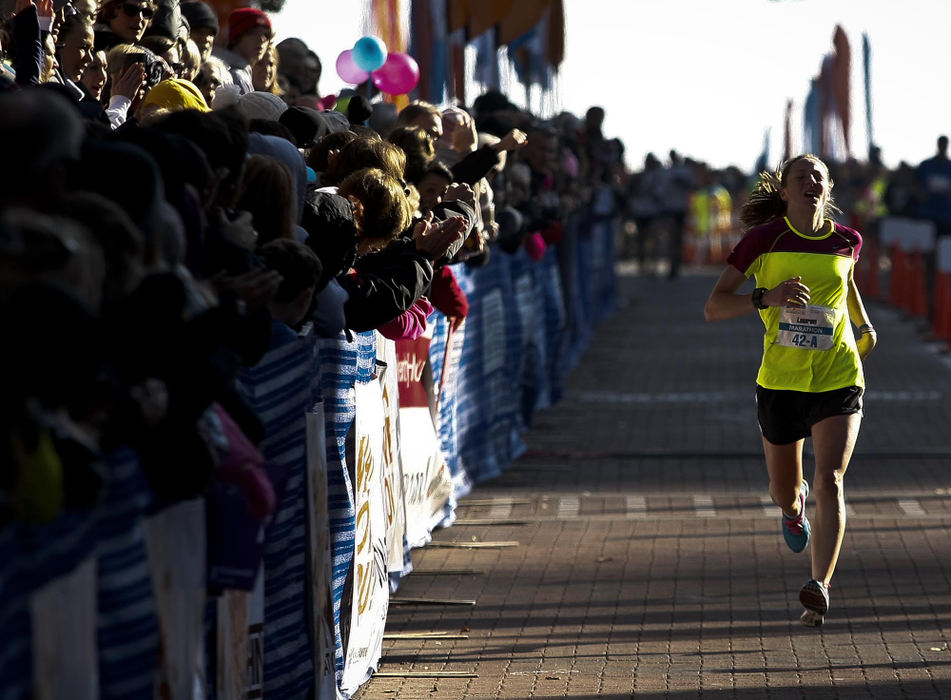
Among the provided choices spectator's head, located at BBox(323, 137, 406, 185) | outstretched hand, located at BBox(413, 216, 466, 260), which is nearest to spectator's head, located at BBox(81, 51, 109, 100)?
spectator's head, located at BBox(323, 137, 406, 185)

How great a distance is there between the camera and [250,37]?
29.0ft

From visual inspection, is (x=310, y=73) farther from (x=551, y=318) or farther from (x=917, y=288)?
(x=917, y=288)

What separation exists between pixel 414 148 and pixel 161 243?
172 inches

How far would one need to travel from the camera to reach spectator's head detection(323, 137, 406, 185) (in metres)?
6.36

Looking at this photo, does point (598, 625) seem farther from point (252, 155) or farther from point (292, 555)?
point (252, 155)

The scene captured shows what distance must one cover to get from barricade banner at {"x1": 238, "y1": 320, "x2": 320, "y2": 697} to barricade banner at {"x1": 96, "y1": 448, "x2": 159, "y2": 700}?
3.68ft

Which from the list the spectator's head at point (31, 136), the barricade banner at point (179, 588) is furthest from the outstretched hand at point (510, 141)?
the spectator's head at point (31, 136)

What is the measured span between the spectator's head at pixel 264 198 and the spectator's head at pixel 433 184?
3.21 metres

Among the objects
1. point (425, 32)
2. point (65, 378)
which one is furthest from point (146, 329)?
point (425, 32)

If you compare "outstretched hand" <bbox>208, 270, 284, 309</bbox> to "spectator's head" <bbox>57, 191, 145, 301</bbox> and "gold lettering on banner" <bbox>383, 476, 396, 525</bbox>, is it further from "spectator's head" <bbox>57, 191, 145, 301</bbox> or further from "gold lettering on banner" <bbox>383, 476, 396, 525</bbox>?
"gold lettering on banner" <bbox>383, 476, 396, 525</bbox>

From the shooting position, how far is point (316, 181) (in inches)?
250

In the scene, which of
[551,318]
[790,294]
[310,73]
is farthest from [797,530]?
[551,318]

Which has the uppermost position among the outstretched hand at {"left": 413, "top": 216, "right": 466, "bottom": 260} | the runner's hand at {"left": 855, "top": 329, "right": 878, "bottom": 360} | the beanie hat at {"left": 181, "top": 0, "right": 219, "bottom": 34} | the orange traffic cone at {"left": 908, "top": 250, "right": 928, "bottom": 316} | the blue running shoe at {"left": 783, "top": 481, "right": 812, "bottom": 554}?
the beanie hat at {"left": 181, "top": 0, "right": 219, "bottom": 34}

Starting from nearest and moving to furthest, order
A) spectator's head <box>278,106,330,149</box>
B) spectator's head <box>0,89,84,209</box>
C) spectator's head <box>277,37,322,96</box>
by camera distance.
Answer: spectator's head <box>0,89,84,209</box> < spectator's head <box>278,106,330,149</box> < spectator's head <box>277,37,322,96</box>
